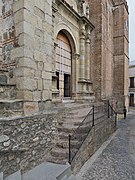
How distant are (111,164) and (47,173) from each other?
207 centimetres

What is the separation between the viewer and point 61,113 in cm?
489

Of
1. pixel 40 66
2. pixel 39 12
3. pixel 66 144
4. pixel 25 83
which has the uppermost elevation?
pixel 39 12

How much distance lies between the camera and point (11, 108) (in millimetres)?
3039

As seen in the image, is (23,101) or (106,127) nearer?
(23,101)

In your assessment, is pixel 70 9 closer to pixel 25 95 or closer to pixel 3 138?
pixel 25 95

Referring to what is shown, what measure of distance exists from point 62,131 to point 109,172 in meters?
1.65

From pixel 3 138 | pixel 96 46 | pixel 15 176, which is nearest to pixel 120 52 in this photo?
pixel 96 46

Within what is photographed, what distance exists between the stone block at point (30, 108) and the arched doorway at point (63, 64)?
3088mm

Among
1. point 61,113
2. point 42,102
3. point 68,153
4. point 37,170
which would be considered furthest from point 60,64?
point 37,170

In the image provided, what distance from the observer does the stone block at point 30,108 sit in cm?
325

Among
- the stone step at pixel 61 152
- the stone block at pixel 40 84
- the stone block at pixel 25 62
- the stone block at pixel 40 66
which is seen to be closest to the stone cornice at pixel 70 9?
the stone block at pixel 40 66

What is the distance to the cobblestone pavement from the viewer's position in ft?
11.4

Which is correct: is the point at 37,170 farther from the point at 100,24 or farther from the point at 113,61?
the point at 113,61

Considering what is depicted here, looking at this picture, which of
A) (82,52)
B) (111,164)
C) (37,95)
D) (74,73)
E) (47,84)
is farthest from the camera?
(82,52)
